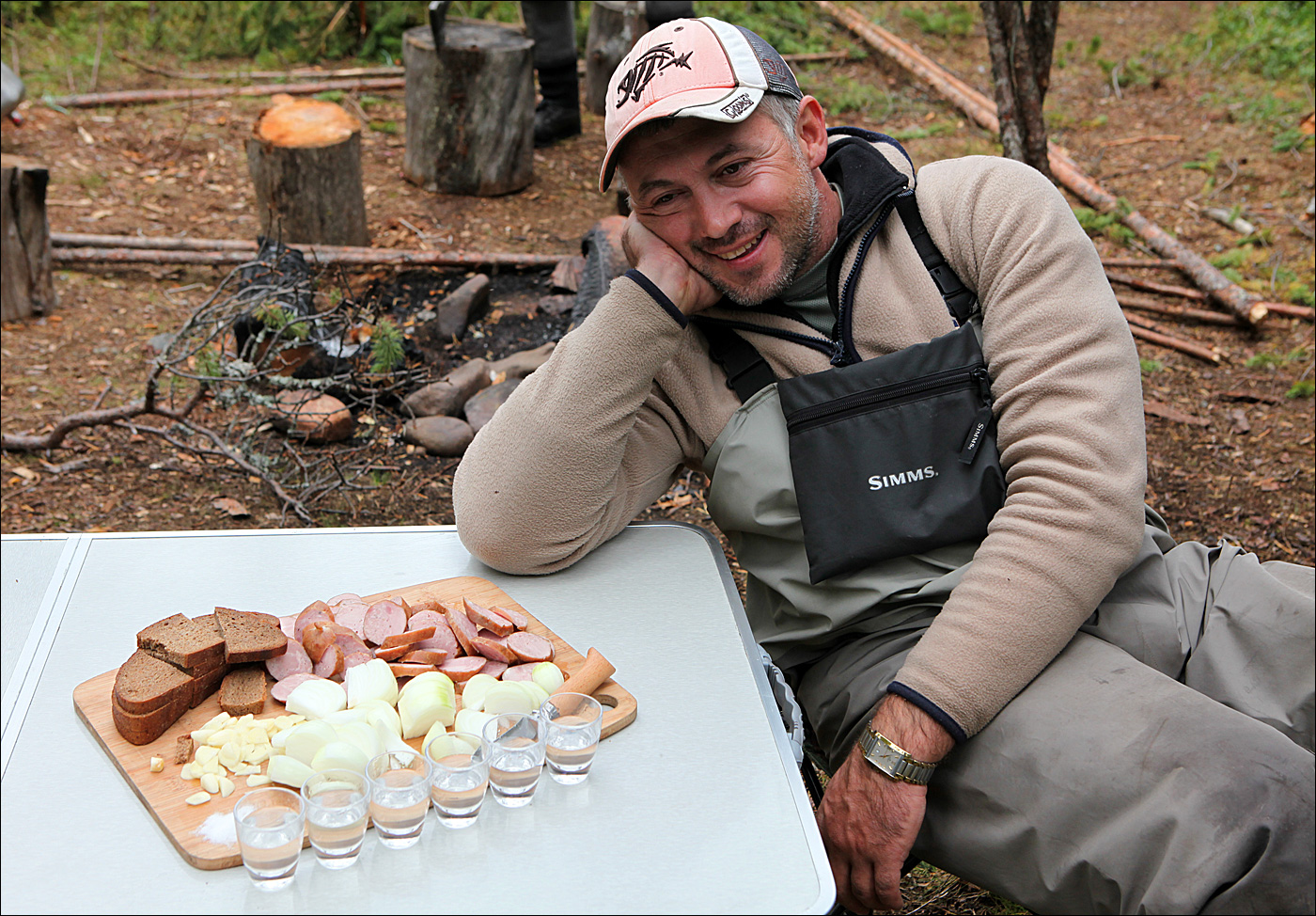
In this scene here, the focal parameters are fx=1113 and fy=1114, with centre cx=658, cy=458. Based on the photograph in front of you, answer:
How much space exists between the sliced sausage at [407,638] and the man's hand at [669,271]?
2.55ft

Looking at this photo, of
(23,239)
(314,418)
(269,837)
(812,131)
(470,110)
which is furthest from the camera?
(470,110)

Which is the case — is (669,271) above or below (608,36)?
above

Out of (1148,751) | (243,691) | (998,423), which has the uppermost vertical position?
(998,423)

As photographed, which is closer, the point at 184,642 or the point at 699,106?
the point at 184,642

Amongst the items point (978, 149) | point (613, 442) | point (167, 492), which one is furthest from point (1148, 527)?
point (978, 149)

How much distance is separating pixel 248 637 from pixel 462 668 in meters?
0.33

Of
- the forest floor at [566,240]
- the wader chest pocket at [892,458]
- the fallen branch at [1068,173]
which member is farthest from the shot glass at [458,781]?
the fallen branch at [1068,173]

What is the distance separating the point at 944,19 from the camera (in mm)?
9594

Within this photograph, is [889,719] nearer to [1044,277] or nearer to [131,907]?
[1044,277]

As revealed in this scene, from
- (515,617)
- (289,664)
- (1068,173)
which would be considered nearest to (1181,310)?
(1068,173)

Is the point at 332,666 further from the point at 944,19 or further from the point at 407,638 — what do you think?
the point at 944,19

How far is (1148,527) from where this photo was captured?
7.39 ft

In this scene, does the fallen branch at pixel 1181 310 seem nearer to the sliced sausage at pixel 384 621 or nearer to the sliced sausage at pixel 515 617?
the sliced sausage at pixel 515 617

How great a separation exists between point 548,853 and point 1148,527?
1455 millimetres
